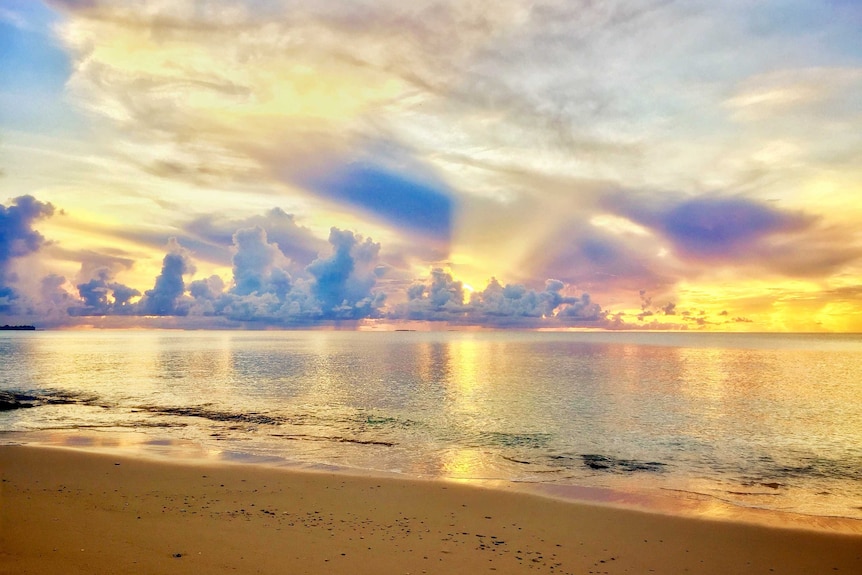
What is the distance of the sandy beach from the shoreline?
0.85 meters

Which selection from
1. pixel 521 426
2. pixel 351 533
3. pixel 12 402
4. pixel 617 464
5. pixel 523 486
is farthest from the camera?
pixel 12 402

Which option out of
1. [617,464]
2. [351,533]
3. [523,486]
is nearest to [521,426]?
[617,464]

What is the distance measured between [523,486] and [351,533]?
836 cm

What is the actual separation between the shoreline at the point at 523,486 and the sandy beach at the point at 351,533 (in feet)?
2.80

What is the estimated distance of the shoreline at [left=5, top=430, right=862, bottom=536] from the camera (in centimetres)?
1617

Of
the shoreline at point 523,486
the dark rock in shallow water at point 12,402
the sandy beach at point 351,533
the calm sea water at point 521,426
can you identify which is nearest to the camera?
the sandy beach at point 351,533

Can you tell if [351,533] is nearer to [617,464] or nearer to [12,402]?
[617,464]

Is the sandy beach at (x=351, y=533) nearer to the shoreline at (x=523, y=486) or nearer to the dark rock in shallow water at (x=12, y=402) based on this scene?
the shoreline at (x=523, y=486)

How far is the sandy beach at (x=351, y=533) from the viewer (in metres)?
11.2

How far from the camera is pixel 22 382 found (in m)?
60.2

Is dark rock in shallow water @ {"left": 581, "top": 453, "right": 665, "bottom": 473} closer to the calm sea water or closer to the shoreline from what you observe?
the calm sea water

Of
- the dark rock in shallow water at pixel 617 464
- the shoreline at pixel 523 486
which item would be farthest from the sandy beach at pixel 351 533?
the dark rock in shallow water at pixel 617 464

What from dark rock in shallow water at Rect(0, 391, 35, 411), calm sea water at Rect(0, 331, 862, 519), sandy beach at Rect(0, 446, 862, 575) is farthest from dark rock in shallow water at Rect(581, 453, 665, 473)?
dark rock in shallow water at Rect(0, 391, 35, 411)

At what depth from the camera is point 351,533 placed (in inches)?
512
